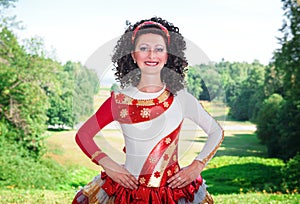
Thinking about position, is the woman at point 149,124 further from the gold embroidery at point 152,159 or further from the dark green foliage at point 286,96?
the dark green foliage at point 286,96

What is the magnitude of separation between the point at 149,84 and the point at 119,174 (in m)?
0.35

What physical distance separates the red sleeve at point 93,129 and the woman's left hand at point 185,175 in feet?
0.89

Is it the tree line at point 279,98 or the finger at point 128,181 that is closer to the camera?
the finger at point 128,181

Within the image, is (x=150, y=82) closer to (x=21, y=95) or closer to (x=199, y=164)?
(x=199, y=164)

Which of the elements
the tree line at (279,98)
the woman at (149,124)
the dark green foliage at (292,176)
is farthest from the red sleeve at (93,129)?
the dark green foliage at (292,176)

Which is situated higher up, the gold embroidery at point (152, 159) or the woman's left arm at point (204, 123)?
the woman's left arm at point (204, 123)

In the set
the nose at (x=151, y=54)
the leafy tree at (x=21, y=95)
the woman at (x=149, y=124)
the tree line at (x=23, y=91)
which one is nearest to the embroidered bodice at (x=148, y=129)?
the woman at (x=149, y=124)

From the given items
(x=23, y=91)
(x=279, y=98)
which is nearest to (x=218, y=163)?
(x=279, y=98)

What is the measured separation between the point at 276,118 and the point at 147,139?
12.7 metres

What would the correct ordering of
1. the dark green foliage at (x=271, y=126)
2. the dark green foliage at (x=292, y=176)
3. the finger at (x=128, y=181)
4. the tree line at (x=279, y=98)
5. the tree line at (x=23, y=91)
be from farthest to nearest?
the dark green foliage at (x=271, y=126) < the tree line at (x=279, y=98) < the tree line at (x=23, y=91) < the dark green foliage at (x=292, y=176) < the finger at (x=128, y=181)

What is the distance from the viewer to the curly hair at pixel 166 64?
5.55 feet

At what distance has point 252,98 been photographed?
18000 millimetres

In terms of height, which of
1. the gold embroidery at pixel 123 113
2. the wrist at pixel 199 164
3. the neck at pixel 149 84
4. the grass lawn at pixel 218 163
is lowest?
the grass lawn at pixel 218 163

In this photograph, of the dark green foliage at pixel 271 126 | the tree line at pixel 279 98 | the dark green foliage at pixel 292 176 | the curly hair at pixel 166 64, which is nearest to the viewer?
the curly hair at pixel 166 64
